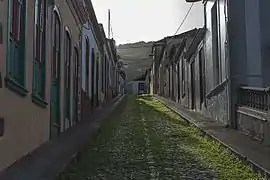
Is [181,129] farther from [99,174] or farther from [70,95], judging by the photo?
[99,174]

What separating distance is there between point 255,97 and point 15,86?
21.9 ft

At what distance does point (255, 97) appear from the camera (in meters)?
11.7

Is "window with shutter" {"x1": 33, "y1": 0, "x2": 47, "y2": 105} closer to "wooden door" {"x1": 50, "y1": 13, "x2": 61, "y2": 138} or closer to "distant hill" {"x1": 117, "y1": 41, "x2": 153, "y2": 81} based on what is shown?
"wooden door" {"x1": 50, "y1": 13, "x2": 61, "y2": 138}

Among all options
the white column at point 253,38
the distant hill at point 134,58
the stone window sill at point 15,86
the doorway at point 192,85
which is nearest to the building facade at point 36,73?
the stone window sill at point 15,86

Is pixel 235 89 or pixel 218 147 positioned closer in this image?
pixel 218 147

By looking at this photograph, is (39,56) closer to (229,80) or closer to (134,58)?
(229,80)

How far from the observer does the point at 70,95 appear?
14.4m

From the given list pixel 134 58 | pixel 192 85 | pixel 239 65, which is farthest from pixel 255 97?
pixel 134 58

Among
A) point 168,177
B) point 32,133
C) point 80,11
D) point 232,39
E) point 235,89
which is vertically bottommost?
point 168,177

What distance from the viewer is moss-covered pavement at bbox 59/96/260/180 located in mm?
7086

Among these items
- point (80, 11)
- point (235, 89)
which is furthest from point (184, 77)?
point (235, 89)

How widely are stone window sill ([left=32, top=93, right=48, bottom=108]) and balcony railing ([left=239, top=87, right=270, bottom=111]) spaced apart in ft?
16.2

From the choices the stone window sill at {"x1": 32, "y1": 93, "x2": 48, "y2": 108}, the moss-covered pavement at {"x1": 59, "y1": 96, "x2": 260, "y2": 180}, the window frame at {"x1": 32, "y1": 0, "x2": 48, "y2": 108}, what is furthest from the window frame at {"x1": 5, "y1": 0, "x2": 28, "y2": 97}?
the moss-covered pavement at {"x1": 59, "y1": 96, "x2": 260, "y2": 180}

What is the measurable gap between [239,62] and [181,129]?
8.79 ft
